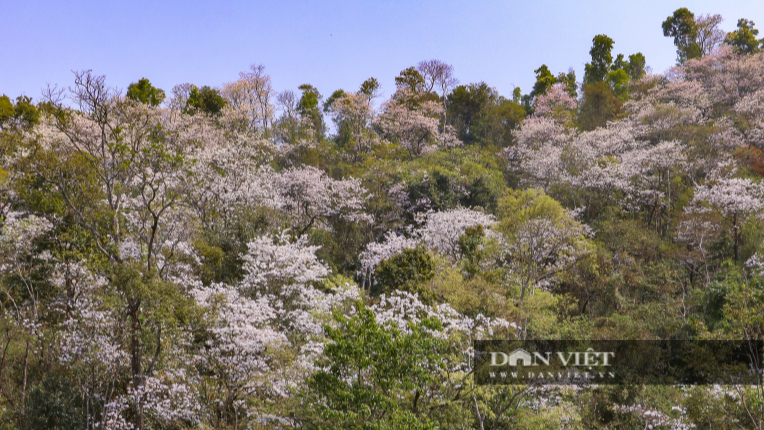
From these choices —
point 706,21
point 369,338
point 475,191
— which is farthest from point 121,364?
point 706,21

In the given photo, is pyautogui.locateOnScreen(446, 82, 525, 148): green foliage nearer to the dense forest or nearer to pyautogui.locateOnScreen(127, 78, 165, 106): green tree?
the dense forest

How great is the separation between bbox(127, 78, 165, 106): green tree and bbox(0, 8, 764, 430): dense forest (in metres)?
0.23

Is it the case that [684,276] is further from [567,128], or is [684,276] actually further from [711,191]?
[567,128]

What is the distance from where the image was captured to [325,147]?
115ft

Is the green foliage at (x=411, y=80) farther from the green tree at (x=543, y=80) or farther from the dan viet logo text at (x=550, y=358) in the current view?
the dan viet logo text at (x=550, y=358)

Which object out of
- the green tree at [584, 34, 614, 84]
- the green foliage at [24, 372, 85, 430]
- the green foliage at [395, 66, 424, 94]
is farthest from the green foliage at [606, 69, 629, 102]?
the green foliage at [24, 372, 85, 430]

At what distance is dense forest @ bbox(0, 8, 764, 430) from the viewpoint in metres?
13.1

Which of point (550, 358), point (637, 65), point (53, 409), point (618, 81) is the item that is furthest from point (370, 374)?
point (637, 65)

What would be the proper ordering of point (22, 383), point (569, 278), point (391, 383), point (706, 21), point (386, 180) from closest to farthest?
point (391, 383) < point (22, 383) < point (569, 278) < point (386, 180) < point (706, 21)

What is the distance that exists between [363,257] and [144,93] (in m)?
26.1

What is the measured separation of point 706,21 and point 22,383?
5553cm

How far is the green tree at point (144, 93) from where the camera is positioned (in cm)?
3935

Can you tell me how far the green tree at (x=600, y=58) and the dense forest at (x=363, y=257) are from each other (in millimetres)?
6916

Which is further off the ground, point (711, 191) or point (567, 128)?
point (567, 128)
